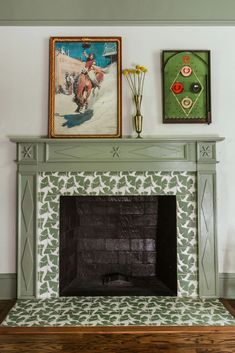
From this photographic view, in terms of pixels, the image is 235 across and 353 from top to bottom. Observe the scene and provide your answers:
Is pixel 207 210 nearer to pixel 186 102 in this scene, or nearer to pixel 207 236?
pixel 207 236

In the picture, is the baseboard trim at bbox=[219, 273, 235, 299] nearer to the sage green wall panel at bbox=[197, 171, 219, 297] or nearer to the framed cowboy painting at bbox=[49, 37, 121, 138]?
the sage green wall panel at bbox=[197, 171, 219, 297]

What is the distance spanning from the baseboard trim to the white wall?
58 millimetres

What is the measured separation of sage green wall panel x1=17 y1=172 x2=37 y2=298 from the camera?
295 centimetres

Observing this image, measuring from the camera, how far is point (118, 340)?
89.7 inches

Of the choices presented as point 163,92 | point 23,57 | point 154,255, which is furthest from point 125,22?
point 154,255

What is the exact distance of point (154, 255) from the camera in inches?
133

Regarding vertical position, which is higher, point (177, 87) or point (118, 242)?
point (177, 87)

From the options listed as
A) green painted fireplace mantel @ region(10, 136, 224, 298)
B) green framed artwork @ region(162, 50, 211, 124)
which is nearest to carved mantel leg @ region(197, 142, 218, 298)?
green painted fireplace mantel @ region(10, 136, 224, 298)

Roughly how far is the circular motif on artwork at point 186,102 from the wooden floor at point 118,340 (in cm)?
188

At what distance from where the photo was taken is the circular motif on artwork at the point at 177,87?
122 inches

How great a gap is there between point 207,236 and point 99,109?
5.01 feet

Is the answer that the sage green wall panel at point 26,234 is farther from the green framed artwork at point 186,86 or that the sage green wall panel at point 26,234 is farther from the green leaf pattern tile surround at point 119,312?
the green framed artwork at point 186,86

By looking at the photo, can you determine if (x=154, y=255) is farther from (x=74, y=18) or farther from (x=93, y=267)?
(x=74, y=18)

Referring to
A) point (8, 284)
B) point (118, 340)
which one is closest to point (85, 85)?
point (8, 284)
